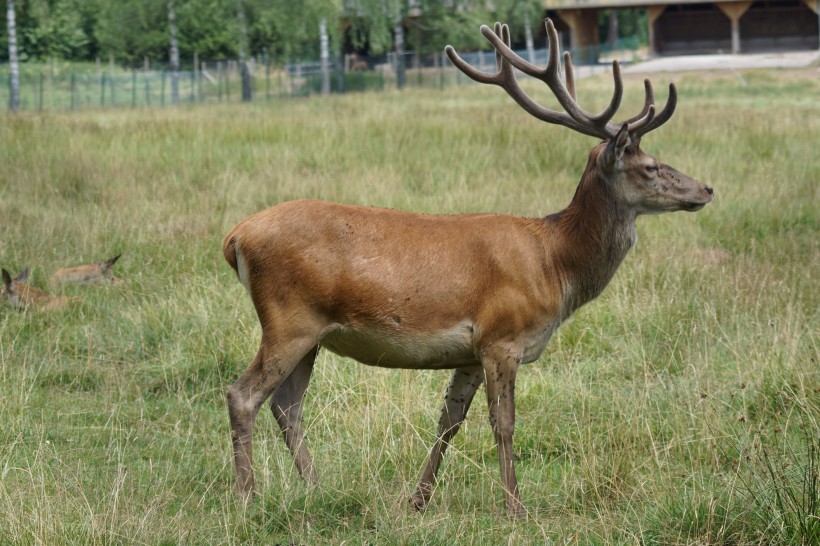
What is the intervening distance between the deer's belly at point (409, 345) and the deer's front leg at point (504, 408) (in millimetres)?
123

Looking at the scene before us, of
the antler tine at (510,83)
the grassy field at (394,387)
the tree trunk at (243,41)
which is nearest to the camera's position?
the grassy field at (394,387)

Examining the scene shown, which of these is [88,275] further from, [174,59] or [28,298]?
[174,59]

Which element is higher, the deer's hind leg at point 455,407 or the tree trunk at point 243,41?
the tree trunk at point 243,41

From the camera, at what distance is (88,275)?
7938mm

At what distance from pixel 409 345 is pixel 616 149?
1.27 m

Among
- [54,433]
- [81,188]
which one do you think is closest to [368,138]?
[81,188]

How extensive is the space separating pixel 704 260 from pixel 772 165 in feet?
14.1

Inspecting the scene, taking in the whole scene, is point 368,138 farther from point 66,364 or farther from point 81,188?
point 66,364

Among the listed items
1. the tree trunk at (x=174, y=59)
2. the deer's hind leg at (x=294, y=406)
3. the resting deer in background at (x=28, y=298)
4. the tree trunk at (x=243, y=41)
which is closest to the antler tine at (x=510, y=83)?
the deer's hind leg at (x=294, y=406)

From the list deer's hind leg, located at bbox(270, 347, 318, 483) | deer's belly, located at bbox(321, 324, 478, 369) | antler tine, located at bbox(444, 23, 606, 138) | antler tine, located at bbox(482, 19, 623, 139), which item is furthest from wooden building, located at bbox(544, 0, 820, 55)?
deer's belly, located at bbox(321, 324, 478, 369)

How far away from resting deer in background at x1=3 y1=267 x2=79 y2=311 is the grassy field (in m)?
0.10

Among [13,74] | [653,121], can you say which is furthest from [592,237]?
[13,74]

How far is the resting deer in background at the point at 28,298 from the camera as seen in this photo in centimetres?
727

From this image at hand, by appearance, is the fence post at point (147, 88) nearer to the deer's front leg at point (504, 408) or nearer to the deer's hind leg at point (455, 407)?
the deer's hind leg at point (455, 407)
